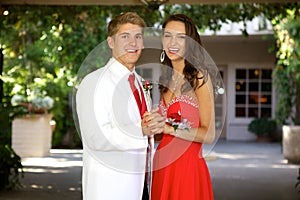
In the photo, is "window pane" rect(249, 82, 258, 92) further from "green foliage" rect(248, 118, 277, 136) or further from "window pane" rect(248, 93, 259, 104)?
"green foliage" rect(248, 118, 277, 136)

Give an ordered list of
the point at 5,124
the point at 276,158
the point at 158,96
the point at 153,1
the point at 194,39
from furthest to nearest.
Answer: the point at 276,158 → the point at 5,124 → the point at 153,1 → the point at 158,96 → the point at 194,39

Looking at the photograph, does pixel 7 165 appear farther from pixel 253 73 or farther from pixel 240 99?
pixel 253 73

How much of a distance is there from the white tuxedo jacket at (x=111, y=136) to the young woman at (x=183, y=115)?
236 millimetres

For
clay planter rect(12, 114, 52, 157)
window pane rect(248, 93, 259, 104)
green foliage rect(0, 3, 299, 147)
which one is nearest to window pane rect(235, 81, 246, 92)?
window pane rect(248, 93, 259, 104)

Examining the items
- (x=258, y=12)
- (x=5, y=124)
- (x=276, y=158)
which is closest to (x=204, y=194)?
(x=5, y=124)

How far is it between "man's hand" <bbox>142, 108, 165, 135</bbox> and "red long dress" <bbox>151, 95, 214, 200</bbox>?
29 cm

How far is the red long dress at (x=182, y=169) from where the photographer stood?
2799 millimetres

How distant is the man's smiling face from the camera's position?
8.26 feet

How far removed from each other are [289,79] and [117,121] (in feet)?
33.4

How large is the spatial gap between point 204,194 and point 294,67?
8040mm

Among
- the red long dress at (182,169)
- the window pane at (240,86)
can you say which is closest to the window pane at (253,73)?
the window pane at (240,86)

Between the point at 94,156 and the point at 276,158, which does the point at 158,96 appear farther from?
the point at 276,158

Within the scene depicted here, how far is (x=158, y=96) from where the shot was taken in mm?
2943

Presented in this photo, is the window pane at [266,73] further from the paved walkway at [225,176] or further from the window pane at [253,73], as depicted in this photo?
the paved walkway at [225,176]
